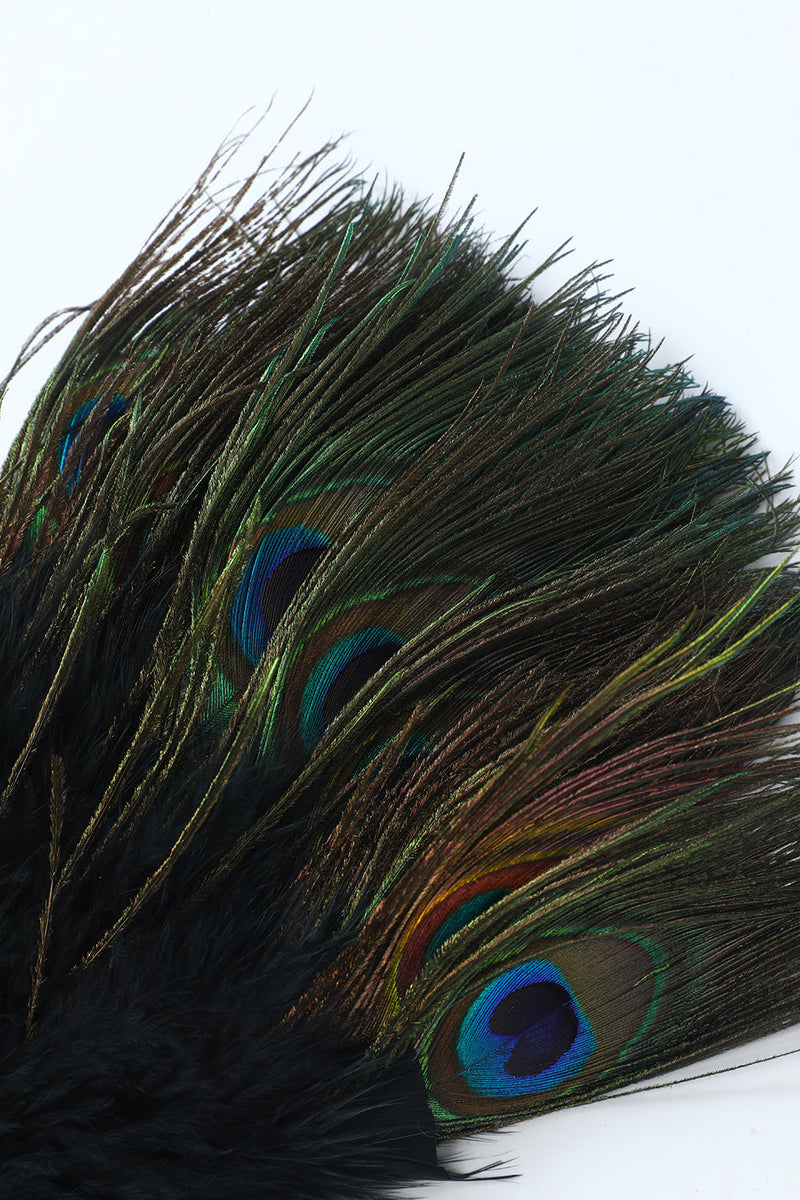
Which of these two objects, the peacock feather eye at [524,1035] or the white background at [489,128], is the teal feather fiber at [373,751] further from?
the white background at [489,128]

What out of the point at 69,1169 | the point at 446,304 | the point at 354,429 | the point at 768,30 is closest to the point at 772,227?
the point at 768,30

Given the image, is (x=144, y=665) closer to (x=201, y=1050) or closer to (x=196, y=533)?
(x=196, y=533)

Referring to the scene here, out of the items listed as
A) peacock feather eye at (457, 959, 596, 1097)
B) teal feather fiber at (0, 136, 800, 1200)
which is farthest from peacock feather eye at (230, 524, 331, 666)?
peacock feather eye at (457, 959, 596, 1097)

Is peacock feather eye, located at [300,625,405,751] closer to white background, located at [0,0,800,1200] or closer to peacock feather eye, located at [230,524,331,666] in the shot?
peacock feather eye, located at [230,524,331,666]

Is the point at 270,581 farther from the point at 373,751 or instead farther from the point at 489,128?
the point at 489,128

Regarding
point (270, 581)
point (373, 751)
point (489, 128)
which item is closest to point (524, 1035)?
point (373, 751)

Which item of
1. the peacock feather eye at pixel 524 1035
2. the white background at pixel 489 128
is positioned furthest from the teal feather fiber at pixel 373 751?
the white background at pixel 489 128
